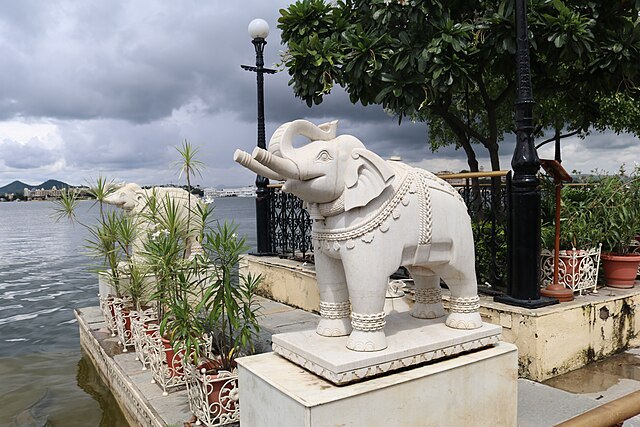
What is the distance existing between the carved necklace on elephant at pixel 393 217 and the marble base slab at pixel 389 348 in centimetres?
53

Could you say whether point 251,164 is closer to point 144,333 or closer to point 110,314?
point 144,333

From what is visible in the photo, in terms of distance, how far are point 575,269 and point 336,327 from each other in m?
3.06

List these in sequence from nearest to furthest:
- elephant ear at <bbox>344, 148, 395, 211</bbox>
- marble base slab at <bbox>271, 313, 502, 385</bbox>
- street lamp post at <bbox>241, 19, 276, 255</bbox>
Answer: marble base slab at <bbox>271, 313, 502, 385</bbox> < elephant ear at <bbox>344, 148, 395, 211</bbox> < street lamp post at <bbox>241, 19, 276, 255</bbox>

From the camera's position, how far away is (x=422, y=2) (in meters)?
5.12

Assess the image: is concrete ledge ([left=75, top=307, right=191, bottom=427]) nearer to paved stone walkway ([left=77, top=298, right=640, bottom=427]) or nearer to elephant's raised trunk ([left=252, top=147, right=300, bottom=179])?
paved stone walkway ([left=77, top=298, right=640, bottom=427])

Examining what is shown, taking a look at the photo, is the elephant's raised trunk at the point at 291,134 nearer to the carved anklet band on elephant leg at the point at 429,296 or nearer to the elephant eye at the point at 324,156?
the elephant eye at the point at 324,156

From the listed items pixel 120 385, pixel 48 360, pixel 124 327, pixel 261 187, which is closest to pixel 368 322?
pixel 120 385

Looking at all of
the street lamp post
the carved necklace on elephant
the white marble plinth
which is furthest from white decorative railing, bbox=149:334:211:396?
the street lamp post

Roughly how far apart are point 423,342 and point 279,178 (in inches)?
44.9

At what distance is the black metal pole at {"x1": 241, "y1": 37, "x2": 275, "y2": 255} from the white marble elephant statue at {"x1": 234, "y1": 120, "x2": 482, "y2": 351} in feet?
16.9

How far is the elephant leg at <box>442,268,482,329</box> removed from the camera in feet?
9.11

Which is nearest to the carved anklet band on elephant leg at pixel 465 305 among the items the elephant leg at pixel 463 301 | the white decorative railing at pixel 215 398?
the elephant leg at pixel 463 301

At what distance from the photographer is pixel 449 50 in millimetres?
5125

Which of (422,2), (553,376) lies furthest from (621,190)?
(422,2)
